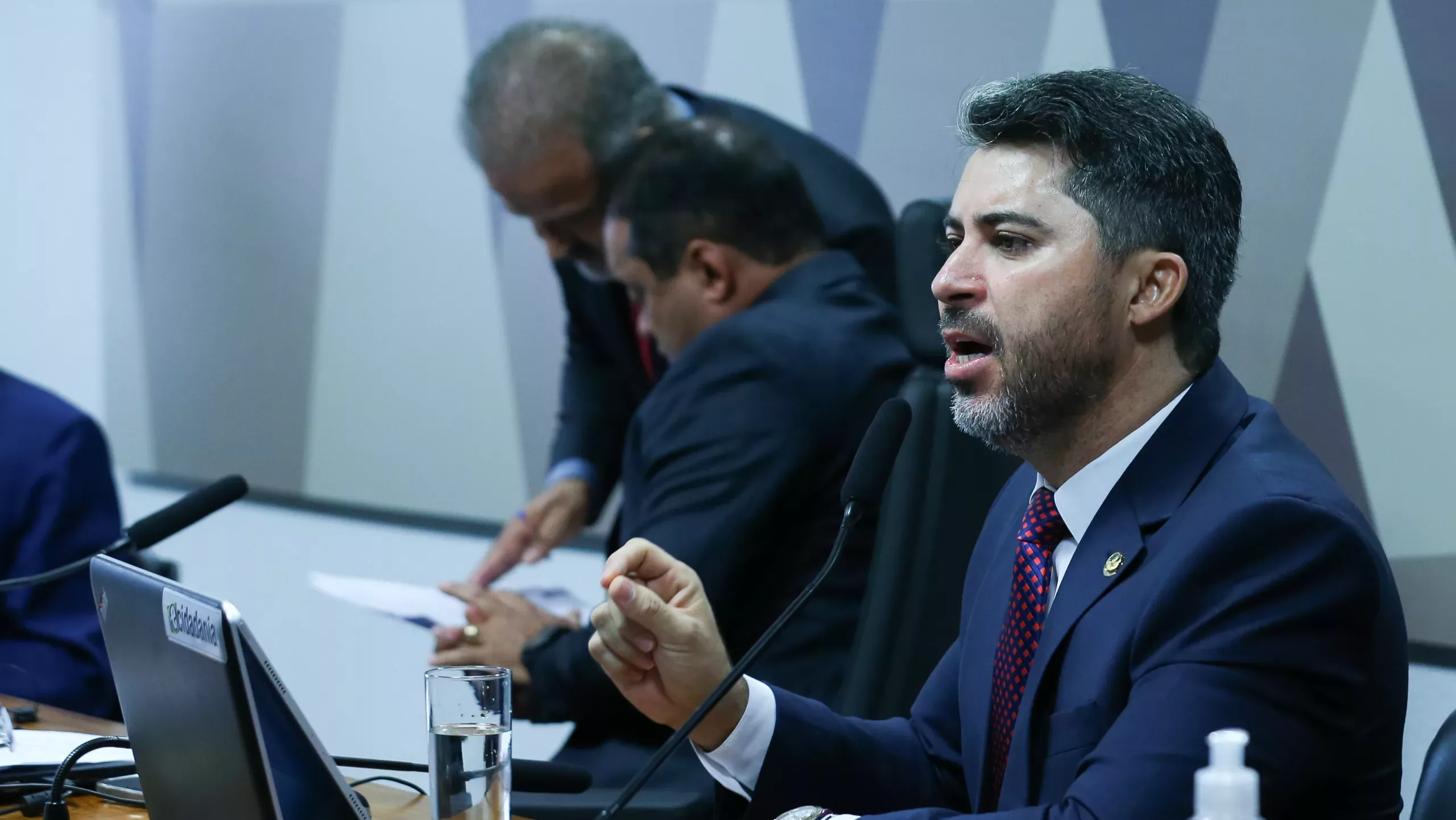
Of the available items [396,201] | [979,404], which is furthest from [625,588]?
[396,201]

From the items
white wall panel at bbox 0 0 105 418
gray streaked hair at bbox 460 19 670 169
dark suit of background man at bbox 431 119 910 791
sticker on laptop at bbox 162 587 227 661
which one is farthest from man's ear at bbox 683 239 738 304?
white wall panel at bbox 0 0 105 418

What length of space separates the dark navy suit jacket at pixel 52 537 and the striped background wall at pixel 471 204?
961 millimetres

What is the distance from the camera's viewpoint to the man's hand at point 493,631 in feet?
6.73

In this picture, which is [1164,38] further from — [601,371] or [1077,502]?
[601,371]

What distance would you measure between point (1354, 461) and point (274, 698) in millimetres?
1477

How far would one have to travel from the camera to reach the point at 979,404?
53.6 inches

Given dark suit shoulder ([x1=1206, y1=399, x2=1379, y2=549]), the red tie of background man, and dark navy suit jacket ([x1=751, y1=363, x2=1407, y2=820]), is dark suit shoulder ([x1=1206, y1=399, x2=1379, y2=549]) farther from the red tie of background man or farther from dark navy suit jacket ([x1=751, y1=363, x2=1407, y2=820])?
the red tie of background man

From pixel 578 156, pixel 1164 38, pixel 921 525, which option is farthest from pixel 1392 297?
pixel 578 156

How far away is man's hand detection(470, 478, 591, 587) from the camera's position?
253 centimetres

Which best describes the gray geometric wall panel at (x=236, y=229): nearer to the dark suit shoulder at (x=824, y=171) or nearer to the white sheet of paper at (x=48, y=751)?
the dark suit shoulder at (x=824, y=171)

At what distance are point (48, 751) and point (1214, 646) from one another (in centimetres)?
111

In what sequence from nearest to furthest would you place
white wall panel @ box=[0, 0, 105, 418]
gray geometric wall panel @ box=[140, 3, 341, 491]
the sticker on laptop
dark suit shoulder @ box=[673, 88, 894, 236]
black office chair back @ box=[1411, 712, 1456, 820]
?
1. the sticker on laptop
2. black office chair back @ box=[1411, 712, 1456, 820]
3. dark suit shoulder @ box=[673, 88, 894, 236]
4. gray geometric wall panel @ box=[140, 3, 341, 491]
5. white wall panel @ box=[0, 0, 105, 418]

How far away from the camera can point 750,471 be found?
195cm

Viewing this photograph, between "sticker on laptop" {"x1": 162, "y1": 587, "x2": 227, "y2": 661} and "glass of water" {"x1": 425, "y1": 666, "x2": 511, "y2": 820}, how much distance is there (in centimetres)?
22
